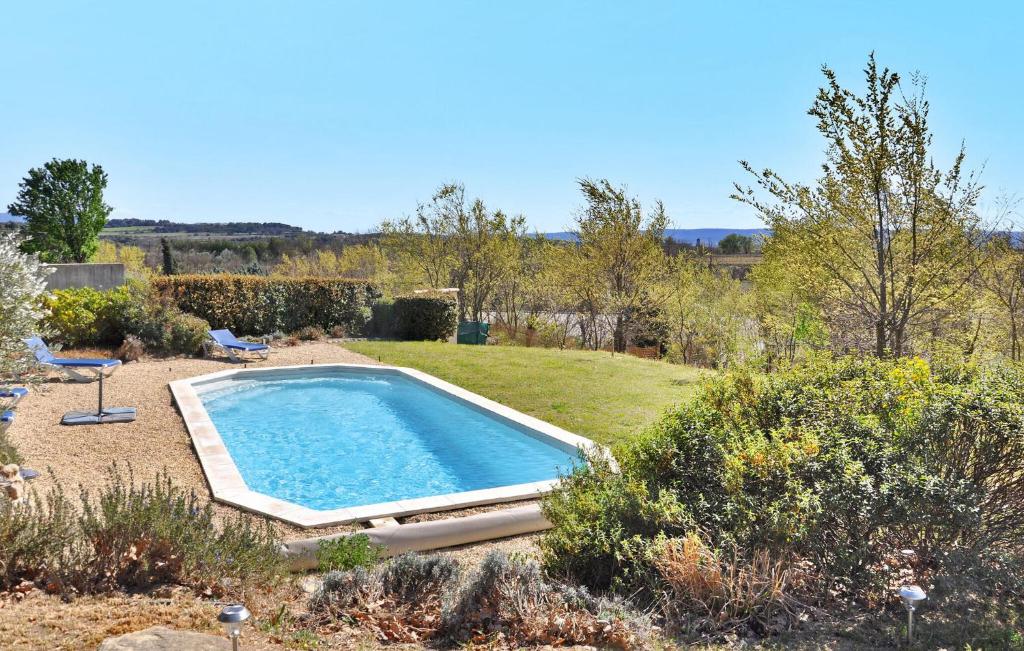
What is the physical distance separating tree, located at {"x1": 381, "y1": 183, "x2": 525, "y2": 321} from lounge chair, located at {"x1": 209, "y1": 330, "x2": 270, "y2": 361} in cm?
1160

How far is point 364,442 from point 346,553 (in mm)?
5138

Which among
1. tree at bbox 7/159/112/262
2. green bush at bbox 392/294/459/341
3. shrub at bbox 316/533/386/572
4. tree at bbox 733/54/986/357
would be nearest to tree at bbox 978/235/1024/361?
tree at bbox 733/54/986/357

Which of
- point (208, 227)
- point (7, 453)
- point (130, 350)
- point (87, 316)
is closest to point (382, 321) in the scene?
point (130, 350)

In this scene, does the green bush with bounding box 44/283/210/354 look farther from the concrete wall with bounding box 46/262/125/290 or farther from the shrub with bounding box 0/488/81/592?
the shrub with bounding box 0/488/81/592

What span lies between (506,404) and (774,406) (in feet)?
20.3

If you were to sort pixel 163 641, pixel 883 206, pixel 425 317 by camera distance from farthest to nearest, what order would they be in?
pixel 425 317, pixel 883 206, pixel 163 641

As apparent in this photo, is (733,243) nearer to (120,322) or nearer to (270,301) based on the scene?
(270,301)

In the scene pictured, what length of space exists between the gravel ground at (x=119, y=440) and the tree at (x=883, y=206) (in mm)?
5612

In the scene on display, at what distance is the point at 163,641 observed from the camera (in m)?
2.87

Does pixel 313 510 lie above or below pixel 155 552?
below

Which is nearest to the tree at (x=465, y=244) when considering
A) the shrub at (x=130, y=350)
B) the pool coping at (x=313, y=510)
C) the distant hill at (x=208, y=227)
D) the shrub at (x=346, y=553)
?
the shrub at (x=130, y=350)

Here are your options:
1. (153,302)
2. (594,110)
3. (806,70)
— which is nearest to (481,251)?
(594,110)

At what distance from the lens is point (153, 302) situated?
1477cm

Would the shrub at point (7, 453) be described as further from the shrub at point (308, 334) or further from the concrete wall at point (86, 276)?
the concrete wall at point (86, 276)
